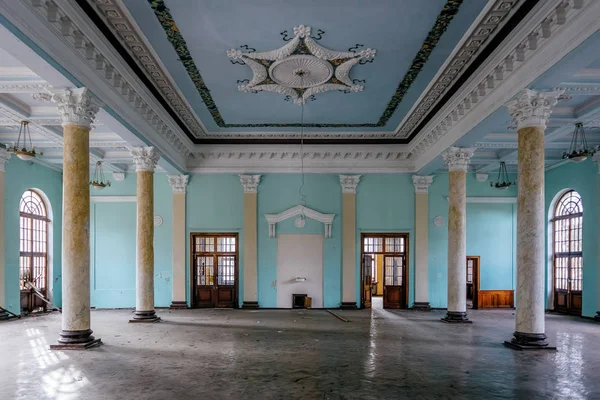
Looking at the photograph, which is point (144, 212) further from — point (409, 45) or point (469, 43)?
point (469, 43)

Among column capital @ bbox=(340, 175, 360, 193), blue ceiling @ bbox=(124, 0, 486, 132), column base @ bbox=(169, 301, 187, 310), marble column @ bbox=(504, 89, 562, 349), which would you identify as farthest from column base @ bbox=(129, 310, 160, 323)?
marble column @ bbox=(504, 89, 562, 349)

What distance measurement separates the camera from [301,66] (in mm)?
9531

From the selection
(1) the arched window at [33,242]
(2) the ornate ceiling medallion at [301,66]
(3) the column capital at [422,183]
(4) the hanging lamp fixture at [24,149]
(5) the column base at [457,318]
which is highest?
(2) the ornate ceiling medallion at [301,66]

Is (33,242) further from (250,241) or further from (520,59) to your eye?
(520,59)

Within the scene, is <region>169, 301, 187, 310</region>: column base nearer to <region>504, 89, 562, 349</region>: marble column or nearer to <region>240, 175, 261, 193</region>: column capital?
<region>240, 175, 261, 193</region>: column capital

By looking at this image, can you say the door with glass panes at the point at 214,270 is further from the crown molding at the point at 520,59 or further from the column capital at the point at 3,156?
the crown molding at the point at 520,59

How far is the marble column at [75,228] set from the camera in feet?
27.1

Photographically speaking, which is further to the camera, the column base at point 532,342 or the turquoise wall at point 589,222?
the turquoise wall at point 589,222

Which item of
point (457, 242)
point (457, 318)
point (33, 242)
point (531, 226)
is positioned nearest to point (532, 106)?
point (531, 226)

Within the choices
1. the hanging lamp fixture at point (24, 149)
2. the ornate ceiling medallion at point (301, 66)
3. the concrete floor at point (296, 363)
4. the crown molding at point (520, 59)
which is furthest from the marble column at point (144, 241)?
the crown molding at point (520, 59)

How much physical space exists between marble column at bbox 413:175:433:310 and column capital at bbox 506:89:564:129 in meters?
7.65

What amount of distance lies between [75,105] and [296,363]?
19.8ft

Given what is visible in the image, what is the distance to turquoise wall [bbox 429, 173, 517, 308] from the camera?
16453 millimetres

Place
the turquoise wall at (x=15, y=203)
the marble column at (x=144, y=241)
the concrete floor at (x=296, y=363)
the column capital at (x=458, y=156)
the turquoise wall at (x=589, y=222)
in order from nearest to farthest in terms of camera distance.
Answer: the concrete floor at (x=296, y=363)
the column capital at (x=458, y=156)
the marble column at (x=144, y=241)
the turquoise wall at (x=15, y=203)
the turquoise wall at (x=589, y=222)
